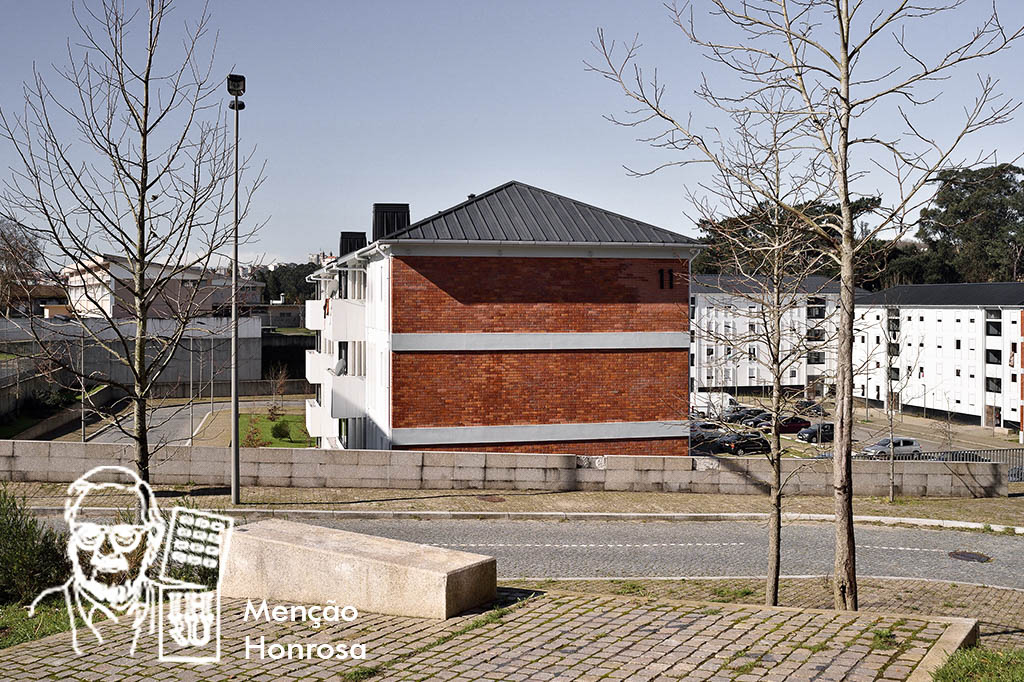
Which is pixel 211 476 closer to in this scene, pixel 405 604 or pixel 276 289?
pixel 405 604

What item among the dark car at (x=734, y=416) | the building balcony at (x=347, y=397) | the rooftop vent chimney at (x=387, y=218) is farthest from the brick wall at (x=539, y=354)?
the rooftop vent chimney at (x=387, y=218)

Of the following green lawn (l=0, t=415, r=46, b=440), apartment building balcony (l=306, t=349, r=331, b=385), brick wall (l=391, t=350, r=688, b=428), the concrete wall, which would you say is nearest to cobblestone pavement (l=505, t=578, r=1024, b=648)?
the concrete wall

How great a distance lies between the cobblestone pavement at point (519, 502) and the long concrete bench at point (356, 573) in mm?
8676

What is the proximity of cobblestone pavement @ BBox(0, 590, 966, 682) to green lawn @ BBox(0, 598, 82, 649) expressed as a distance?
332 millimetres

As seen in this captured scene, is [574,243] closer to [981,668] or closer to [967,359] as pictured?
[981,668]

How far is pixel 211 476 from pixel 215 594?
1117 cm

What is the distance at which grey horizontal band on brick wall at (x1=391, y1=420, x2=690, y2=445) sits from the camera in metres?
23.7

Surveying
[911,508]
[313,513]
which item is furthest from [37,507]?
[911,508]

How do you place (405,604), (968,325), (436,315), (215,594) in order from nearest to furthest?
(405,604)
(215,594)
(436,315)
(968,325)

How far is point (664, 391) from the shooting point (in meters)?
25.3

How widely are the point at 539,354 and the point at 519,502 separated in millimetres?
5780

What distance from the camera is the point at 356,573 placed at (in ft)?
29.2

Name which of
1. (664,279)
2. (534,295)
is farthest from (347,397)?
(664,279)

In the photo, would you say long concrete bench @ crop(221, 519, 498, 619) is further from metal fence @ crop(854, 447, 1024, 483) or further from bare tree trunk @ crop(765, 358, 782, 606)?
metal fence @ crop(854, 447, 1024, 483)
